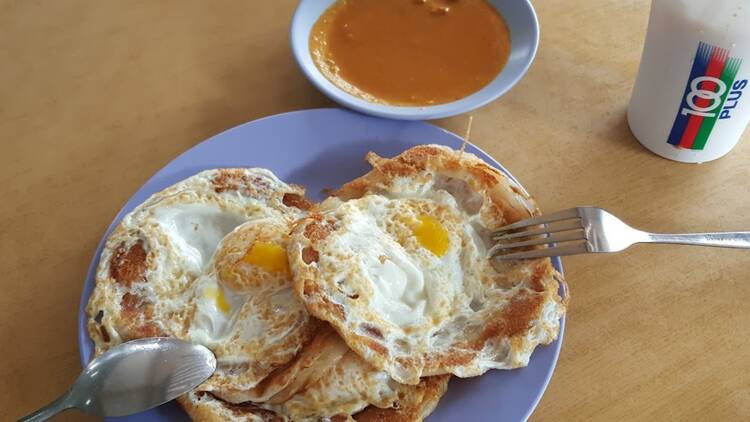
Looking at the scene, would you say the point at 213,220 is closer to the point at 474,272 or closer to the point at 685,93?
the point at 474,272

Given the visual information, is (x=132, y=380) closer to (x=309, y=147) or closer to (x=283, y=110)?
(x=309, y=147)

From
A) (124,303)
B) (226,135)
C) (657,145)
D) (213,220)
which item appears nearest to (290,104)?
(226,135)

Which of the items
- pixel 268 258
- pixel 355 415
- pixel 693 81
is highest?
pixel 693 81

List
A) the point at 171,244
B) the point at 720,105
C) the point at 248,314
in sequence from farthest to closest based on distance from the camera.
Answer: the point at 720,105 → the point at 171,244 → the point at 248,314

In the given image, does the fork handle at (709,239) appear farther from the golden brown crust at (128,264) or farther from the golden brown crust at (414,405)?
the golden brown crust at (128,264)

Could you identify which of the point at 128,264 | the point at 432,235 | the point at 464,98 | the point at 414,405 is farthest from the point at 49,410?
the point at 464,98

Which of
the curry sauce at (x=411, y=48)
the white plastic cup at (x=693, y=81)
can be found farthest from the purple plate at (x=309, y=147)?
the white plastic cup at (x=693, y=81)
